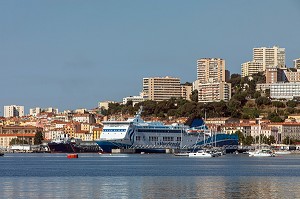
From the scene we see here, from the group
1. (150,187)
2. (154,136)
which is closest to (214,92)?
(154,136)

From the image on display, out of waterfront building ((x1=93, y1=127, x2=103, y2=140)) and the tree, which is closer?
waterfront building ((x1=93, y1=127, x2=103, y2=140))

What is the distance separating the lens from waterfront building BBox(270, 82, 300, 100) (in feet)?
589

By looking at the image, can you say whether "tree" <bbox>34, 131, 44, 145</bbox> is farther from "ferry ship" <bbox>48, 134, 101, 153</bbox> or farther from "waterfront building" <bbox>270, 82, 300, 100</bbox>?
"waterfront building" <bbox>270, 82, 300, 100</bbox>

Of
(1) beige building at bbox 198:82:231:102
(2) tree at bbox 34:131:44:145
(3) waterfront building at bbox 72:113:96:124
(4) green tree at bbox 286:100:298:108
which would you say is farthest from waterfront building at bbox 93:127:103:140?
(4) green tree at bbox 286:100:298:108

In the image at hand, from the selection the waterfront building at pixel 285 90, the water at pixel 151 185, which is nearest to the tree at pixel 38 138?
the waterfront building at pixel 285 90

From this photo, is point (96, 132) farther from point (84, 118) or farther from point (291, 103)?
point (291, 103)

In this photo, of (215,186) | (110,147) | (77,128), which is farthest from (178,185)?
(77,128)

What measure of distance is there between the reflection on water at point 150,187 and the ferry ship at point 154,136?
219 feet

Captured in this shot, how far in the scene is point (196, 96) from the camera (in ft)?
625

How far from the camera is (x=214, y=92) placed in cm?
18438

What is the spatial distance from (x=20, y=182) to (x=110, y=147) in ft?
238

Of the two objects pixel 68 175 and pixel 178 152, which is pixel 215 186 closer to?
pixel 68 175

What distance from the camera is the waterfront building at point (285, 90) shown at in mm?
179475

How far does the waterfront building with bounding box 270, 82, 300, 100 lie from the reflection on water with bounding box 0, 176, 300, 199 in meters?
126
